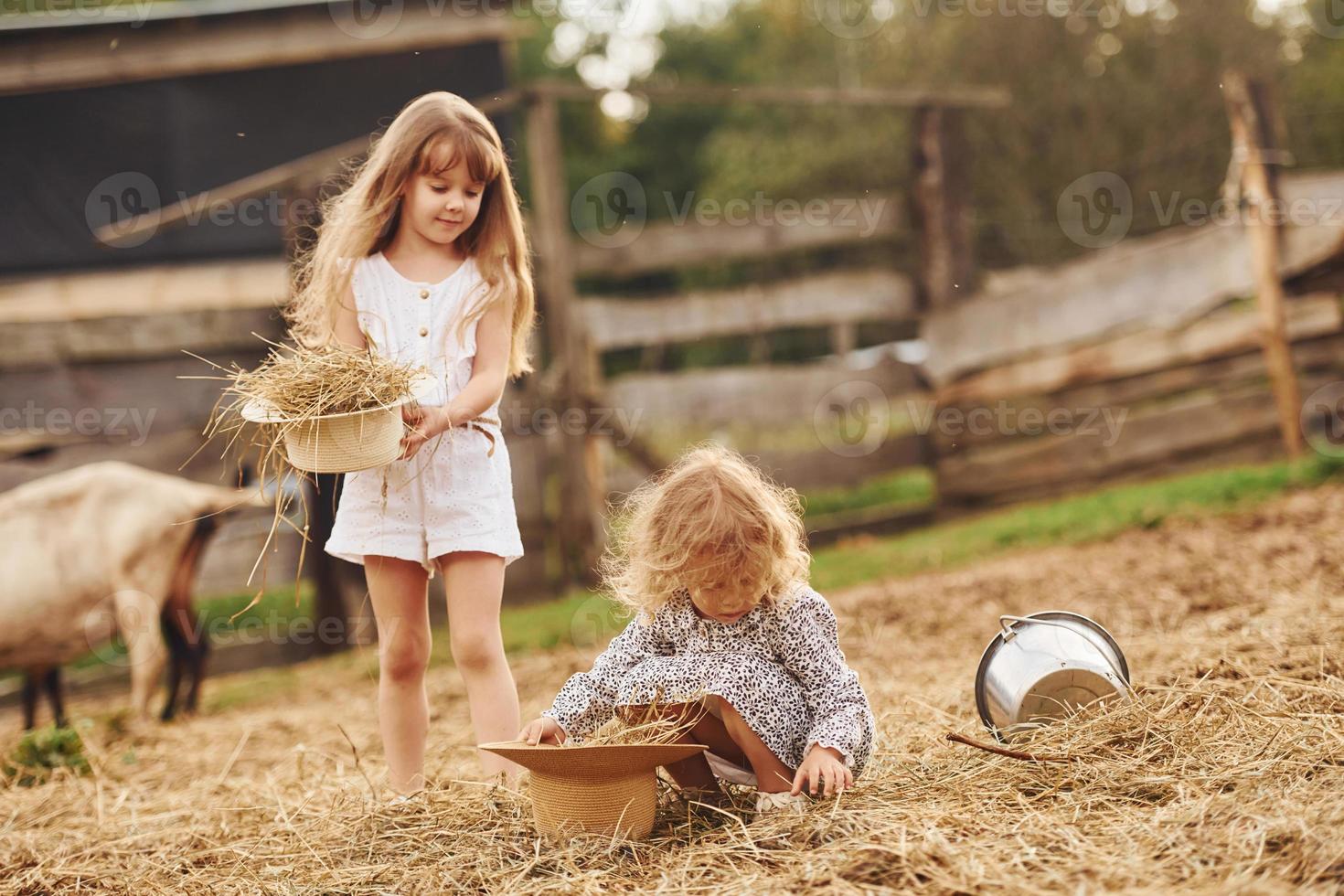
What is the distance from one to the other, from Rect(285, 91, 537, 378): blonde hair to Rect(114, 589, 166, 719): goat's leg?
285 centimetres

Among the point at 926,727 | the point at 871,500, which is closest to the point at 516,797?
the point at 926,727

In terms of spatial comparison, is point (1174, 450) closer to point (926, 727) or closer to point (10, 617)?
point (926, 727)

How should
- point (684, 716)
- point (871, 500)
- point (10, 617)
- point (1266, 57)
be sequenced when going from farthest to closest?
point (1266, 57) < point (871, 500) < point (10, 617) < point (684, 716)

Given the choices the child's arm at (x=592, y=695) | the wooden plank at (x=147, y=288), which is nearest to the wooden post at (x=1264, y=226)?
the child's arm at (x=592, y=695)

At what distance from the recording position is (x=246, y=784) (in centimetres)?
367

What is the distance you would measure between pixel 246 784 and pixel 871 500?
6.70m

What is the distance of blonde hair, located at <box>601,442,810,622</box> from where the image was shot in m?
2.60

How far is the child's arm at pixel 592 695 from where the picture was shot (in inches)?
105

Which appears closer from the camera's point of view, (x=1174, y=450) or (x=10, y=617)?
(x=10, y=617)

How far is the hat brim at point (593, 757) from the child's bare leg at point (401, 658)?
2.59 feet

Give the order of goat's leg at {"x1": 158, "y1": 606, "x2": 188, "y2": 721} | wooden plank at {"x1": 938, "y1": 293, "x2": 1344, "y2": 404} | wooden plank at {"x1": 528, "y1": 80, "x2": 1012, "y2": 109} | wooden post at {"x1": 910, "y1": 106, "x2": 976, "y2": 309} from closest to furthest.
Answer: goat's leg at {"x1": 158, "y1": 606, "x2": 188, "y2": 721} → wooden plank at {"x1": 528, "y1": 80, "x2": 1012, "y2": 109} → wooden plank at {"x1": 938, "y1": 293, "x2": 1344, "y2": 404} → wooden post at {"x1": 910, "y1": 106, "x2": 976, "y2": 309}

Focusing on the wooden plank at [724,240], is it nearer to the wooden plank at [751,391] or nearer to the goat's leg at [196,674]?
the wooden plank at [751,391]

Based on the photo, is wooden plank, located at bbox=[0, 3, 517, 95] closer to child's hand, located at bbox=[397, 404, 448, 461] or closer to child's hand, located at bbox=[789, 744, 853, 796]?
child's hand, located at bbox=[397, 404, 448, 461]

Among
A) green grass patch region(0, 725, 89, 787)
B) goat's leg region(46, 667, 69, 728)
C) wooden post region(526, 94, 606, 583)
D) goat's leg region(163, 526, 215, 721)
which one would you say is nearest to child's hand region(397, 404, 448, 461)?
green grass patch region(0, 725, 89, 787)
